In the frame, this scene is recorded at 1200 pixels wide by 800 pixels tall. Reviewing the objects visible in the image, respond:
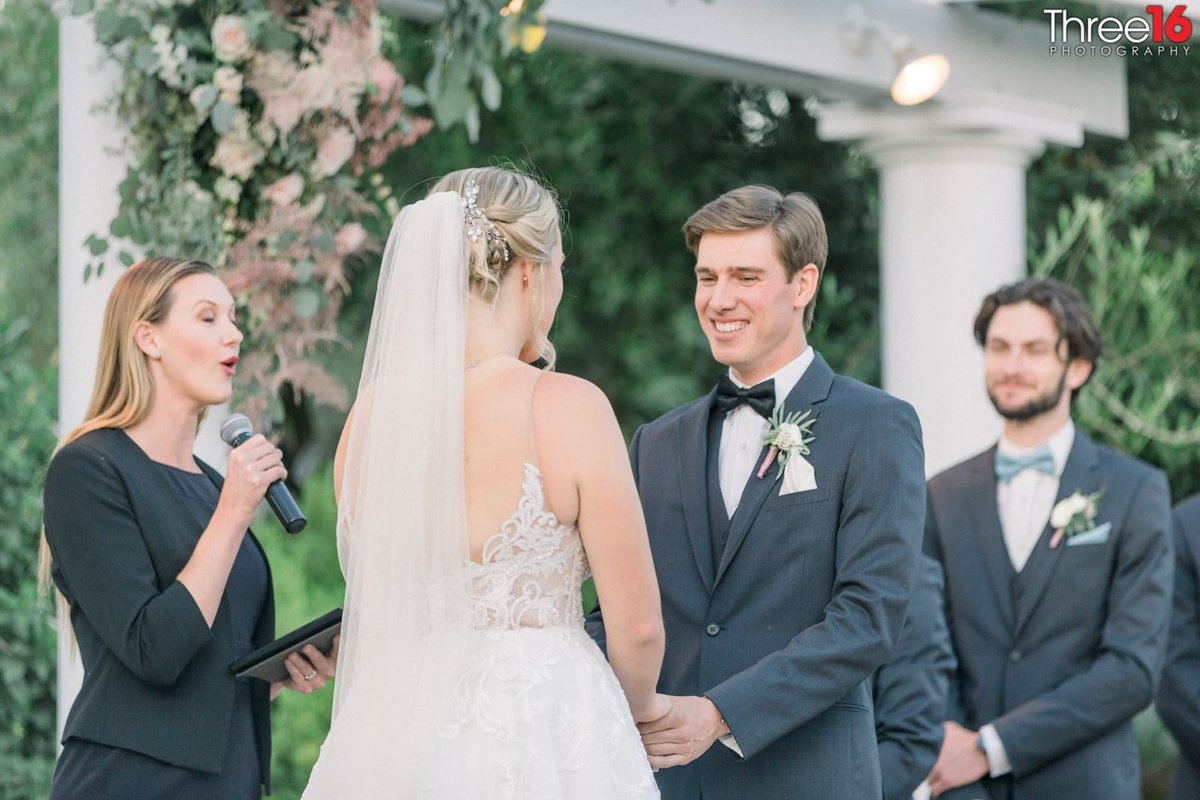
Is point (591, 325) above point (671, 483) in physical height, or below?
above

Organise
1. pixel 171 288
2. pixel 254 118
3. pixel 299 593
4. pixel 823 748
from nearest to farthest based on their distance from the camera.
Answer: pixel 823 748 → pixel 171 288 → pixel 254 118 → pixel 299 593

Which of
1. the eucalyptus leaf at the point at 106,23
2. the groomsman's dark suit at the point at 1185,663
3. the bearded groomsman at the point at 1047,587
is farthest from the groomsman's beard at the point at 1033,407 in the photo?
the eucalyptus leaf at the point at 106,23

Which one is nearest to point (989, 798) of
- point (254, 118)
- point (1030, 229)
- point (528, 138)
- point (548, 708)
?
point (548, 708)

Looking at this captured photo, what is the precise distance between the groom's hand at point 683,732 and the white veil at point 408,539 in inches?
19.2

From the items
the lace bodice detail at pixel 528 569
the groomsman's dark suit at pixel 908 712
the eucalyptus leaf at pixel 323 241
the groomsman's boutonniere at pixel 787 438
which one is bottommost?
the groomsman's dark suit at pixel 908 712

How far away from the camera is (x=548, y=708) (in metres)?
2.83

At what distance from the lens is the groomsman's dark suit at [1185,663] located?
465 cm

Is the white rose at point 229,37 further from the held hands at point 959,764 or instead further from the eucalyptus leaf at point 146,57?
the held hands at point 959,764

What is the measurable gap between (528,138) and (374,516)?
553cm

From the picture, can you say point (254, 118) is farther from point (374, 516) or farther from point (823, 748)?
point (823, 748)

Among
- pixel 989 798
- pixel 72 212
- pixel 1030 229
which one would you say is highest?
pixel 1030 229

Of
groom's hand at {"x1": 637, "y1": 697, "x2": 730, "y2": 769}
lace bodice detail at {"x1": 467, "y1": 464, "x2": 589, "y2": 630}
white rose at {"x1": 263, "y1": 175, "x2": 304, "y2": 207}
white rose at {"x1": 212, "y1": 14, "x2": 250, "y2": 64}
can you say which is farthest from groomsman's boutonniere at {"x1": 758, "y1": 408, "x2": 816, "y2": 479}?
white rose at {"x1": 212, "y1": 14, "x2": 250, "y2": 64}

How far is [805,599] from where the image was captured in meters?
3.37

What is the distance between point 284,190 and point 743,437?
1458 millimetres
